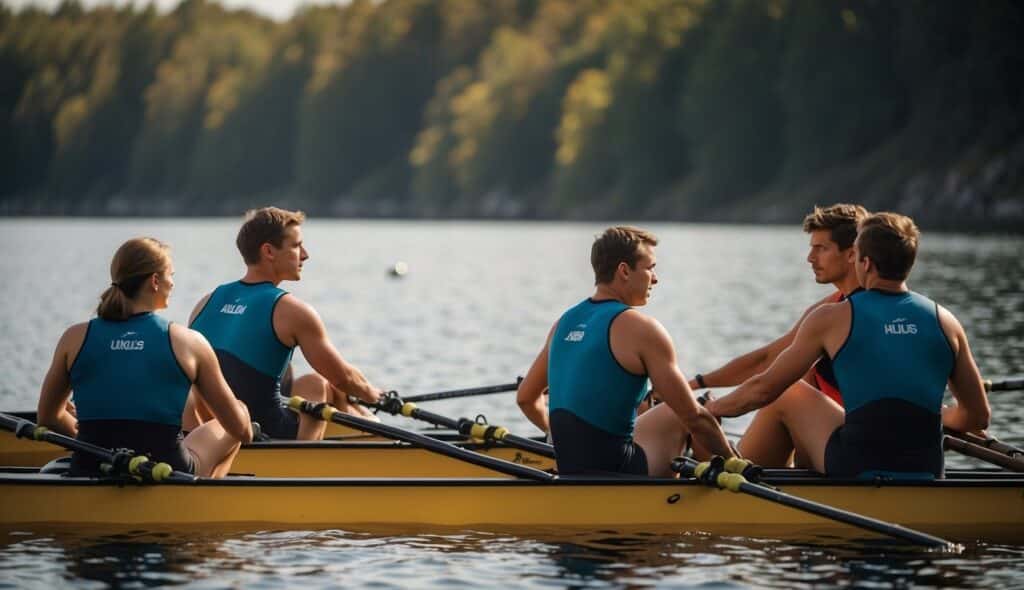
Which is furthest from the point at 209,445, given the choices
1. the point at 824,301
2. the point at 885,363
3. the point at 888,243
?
the point at 888,243

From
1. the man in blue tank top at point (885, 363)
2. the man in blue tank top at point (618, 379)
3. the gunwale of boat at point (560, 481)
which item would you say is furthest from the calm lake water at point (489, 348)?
the man in blue tank top at point (885, 363)

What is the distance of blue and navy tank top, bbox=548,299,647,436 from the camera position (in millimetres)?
10352

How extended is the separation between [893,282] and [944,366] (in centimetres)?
61

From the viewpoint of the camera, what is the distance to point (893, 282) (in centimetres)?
1023

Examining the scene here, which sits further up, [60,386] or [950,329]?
[950,329]

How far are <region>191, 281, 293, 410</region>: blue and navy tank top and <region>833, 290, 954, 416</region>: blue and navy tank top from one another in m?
4.08

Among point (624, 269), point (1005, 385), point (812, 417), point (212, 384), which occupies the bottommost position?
point (812, 417)

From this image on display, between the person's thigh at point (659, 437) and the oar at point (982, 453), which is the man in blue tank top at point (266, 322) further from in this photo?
the oar at point (982, 453)

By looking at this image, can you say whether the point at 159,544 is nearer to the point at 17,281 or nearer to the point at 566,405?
the point at 566,405

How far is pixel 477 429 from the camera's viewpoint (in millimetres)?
12305

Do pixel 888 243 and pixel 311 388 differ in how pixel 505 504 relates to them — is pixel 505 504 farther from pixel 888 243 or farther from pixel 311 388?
pixel 311 388

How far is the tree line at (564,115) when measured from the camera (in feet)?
269

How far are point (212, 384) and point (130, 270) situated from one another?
33.6 inches

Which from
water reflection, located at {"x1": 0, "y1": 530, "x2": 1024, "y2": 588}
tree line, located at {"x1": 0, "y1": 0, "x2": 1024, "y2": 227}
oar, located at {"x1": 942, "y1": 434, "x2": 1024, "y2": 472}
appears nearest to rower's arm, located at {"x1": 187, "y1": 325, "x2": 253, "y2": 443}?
water reflection, located at {"x1": 0, "y1": 530, "x2": 1024, "y2": 588}
